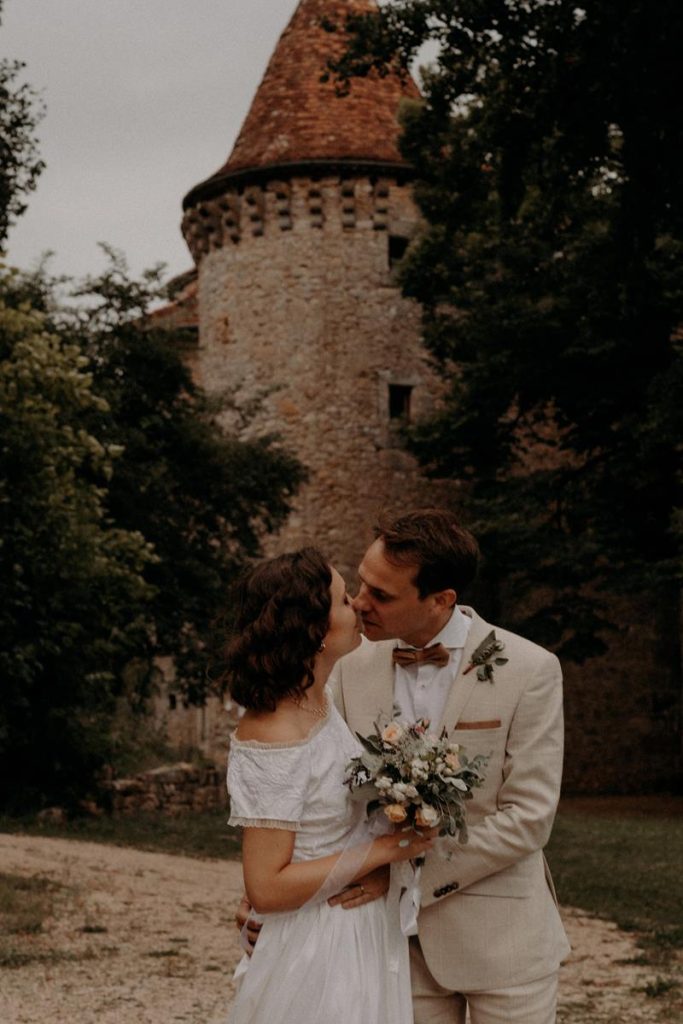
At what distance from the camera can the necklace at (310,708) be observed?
3.16m

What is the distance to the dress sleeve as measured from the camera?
3.04m

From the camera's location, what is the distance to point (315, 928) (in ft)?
10.3

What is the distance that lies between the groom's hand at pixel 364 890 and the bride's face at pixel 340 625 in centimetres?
52

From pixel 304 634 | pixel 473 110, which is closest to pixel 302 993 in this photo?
pixel 304 634

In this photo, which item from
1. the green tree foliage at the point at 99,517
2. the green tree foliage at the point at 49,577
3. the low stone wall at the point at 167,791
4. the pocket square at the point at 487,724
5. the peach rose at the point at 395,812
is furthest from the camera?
the low stone wall at the point at 167,791

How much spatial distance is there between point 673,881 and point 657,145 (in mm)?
6605

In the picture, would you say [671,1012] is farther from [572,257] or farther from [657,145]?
[572,257]

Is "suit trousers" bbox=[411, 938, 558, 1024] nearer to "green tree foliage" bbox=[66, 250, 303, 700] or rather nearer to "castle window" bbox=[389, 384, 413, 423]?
"green tree foliage" bbox=[66, 250, 303, 700]

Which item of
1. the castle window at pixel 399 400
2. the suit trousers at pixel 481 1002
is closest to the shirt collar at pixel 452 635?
the suit trousers at pixel 481 1002

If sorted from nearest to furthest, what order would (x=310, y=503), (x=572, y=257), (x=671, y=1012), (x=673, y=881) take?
(x=671, y=1012) < (x=673, y=881) < (x=572, y=257) < (x=310, y=503)

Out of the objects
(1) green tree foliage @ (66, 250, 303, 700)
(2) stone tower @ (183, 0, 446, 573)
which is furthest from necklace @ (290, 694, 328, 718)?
(2) stone tower @ (183, 0, 446, 573)

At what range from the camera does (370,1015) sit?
10.2 feet

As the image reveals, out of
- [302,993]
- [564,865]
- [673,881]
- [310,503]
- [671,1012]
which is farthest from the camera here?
[310,503]

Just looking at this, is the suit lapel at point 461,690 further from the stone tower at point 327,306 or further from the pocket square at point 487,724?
the stone tower at point 327,306
